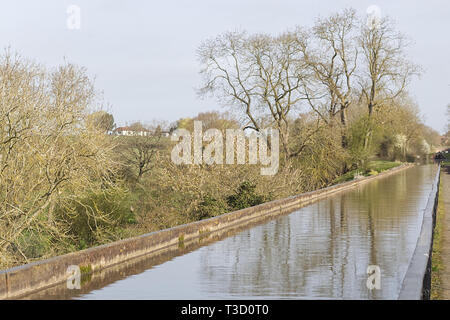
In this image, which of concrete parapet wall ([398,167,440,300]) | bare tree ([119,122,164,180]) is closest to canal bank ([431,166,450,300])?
concrete parapet wall ([398,167,440,300])

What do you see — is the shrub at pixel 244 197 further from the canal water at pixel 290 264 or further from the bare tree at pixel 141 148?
the bare tree at pixel 141 148

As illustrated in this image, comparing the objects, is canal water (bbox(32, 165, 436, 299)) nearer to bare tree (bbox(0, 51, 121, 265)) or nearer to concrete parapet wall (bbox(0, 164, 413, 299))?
concrete parapet wall (bbox(0, 164, 413, 299))

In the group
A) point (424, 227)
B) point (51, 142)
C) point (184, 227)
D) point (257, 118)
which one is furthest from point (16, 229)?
point (257, 118)

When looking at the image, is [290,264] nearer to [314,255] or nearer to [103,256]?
[314,255]

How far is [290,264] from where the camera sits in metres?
11.8

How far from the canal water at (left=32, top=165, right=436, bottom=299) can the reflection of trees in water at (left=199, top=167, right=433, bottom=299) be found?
0.01 metres

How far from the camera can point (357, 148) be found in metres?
52.6

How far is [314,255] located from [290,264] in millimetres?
1175

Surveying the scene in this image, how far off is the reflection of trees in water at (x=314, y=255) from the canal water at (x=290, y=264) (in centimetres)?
1

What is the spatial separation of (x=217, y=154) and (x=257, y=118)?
57.5ft

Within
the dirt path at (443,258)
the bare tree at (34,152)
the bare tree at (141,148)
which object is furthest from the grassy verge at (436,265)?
the bare tree at (141,148)

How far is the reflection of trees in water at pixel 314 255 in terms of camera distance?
9664 millimetres
